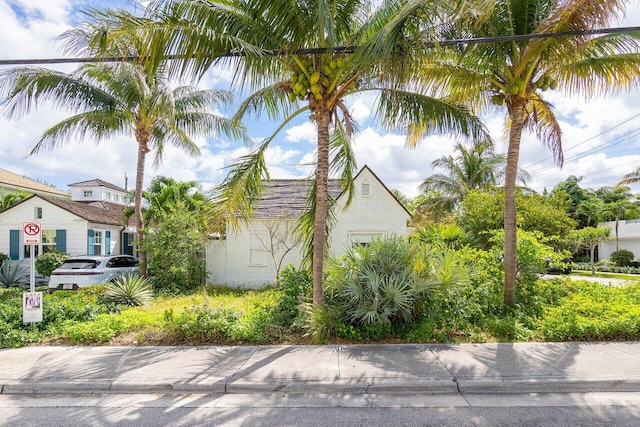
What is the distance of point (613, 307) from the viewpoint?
7.78 metres

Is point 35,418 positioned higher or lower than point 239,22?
lower

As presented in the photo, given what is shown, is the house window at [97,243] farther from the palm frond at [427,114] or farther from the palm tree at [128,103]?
the palm frond at [427,114]

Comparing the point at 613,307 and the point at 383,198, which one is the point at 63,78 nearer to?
the point at 383,198

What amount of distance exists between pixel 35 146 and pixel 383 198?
13080mm

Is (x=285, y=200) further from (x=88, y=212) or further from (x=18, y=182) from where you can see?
(x=18, y=182)

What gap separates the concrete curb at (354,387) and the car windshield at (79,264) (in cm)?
800

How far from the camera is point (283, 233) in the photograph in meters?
14.3

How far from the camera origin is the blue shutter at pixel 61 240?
16219 mm

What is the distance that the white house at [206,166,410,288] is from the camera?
47.8 feet

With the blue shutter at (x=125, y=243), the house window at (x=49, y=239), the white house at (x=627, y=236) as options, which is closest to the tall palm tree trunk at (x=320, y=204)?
the house window at (x=49, y=239)

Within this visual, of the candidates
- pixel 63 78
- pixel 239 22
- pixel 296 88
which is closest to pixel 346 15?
pixel 296 88

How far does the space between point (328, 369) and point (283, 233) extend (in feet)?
30.2

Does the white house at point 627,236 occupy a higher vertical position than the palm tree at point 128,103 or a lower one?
lower

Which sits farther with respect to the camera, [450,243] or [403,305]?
[450,243]
